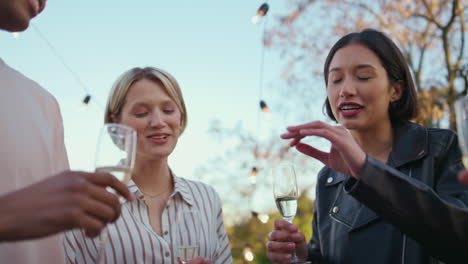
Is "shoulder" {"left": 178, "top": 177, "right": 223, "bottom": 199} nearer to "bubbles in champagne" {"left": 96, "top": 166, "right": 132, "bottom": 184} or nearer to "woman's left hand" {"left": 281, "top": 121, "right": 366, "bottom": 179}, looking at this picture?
"woman's left hand" {"left": 281, "top": 121, "right": 366, "bottom": 179}

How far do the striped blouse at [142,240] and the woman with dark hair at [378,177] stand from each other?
21.2 inches

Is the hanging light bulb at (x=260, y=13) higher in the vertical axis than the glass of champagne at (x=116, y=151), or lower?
higher

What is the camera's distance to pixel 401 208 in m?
1.72

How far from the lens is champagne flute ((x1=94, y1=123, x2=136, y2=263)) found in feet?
4.50

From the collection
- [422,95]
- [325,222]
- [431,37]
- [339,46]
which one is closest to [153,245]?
[325,222]

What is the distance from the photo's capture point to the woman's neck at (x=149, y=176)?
273 centimetres

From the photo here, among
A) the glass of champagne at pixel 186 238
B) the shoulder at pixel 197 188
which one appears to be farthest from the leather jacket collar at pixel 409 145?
the shoulder at pixel 197 188

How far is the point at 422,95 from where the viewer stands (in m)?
8.29

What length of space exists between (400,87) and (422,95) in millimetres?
6530

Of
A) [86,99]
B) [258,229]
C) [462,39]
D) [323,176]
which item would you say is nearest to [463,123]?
[323,176]

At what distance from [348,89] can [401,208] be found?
733 millimetres

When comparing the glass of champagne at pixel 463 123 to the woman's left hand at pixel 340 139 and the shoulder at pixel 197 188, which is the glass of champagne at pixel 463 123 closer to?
the woman's left hand at pixel 340 139

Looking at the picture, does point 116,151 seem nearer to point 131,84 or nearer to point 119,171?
point 119,171

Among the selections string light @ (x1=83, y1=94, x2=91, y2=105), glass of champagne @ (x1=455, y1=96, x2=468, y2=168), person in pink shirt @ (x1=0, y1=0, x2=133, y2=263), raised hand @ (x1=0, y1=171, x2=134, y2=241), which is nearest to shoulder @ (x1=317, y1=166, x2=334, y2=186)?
glass of champagne @ (x1=455, y1=96, x2=468, y2=168)
